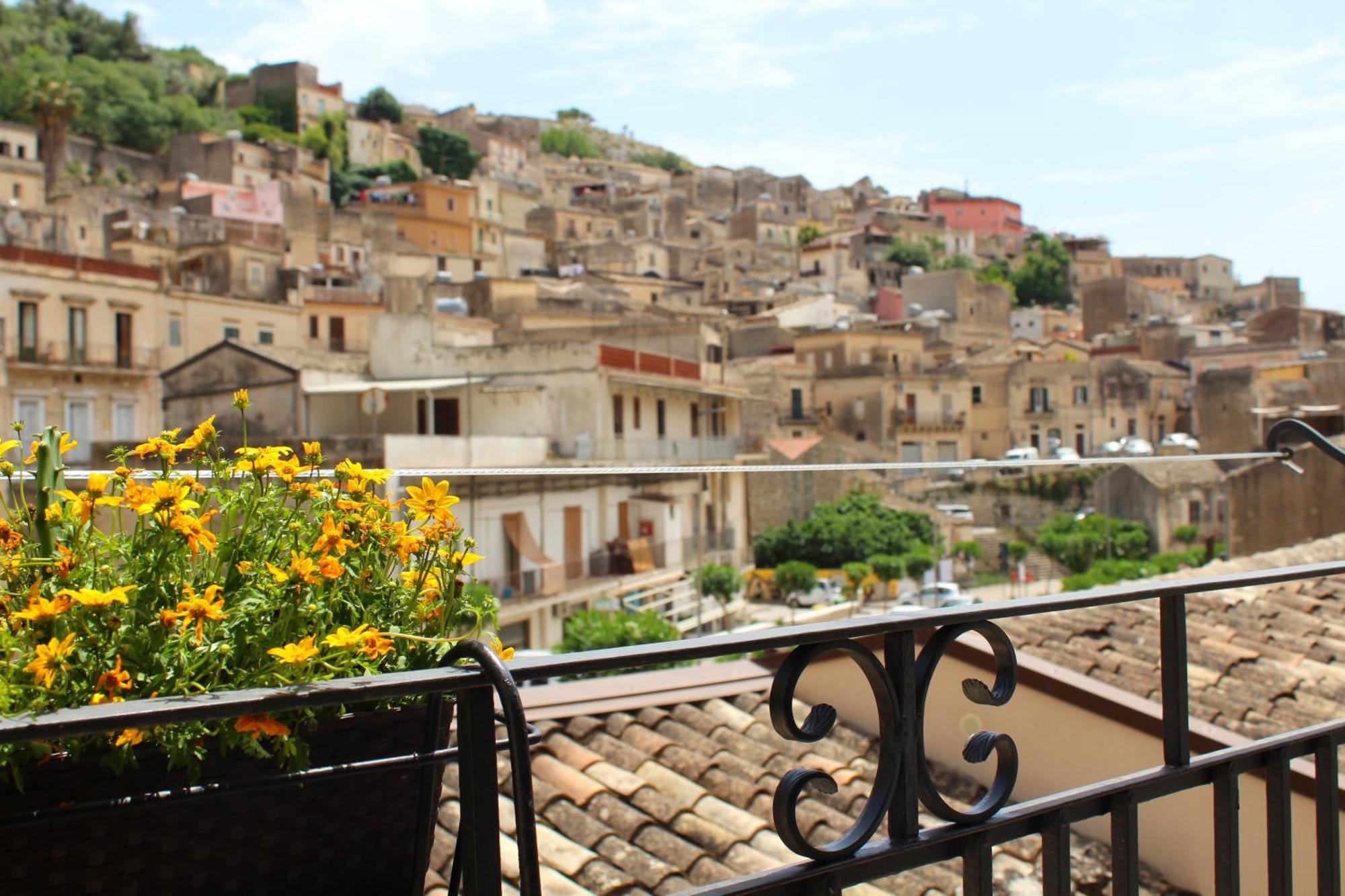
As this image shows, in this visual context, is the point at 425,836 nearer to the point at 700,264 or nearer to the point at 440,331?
the point at 440,331

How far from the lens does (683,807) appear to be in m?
3.95

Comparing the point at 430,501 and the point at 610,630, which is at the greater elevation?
the point at 430,501

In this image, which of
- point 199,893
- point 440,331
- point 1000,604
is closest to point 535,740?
point 199,893

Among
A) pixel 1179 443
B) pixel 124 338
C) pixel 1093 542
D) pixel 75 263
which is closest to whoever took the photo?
pixel 75 263

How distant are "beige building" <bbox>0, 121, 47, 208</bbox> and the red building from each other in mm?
71773

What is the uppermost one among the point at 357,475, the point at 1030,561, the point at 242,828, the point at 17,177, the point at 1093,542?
the point at 17,177

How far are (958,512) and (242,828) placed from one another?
133ft

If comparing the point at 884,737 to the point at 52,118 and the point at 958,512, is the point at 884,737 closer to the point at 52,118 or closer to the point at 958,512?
the point at 958,512

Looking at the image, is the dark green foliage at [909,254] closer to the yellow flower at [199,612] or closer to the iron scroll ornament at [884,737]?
the iron scroll ornament at [884,737]

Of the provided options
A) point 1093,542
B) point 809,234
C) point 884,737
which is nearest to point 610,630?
point 884,737

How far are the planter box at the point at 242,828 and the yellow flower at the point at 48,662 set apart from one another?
15 centimetres

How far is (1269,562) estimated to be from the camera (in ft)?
28.4

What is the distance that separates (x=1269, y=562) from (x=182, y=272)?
39.8 m

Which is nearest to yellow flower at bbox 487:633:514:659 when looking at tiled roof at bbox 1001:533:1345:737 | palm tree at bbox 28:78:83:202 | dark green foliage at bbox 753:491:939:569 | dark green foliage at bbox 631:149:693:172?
tiled roof at bbox 1001:533:1345:737
